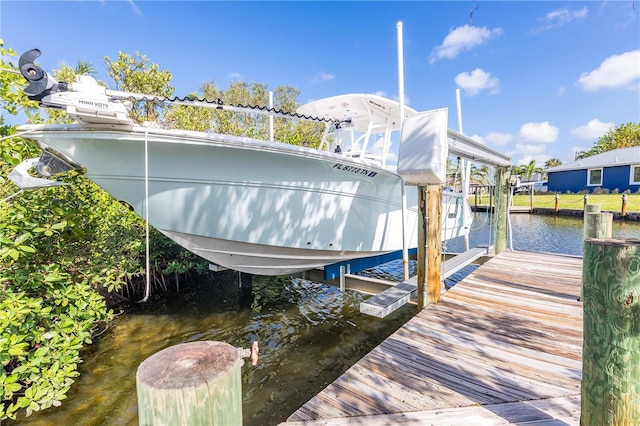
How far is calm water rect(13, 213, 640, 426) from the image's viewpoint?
343cm

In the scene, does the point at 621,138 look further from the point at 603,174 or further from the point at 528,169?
the point at 603,174

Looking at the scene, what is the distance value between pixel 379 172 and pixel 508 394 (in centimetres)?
328

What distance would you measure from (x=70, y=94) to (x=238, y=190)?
181 centimetres

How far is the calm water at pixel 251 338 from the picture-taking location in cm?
343

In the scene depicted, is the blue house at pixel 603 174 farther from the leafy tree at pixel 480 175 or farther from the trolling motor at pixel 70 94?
the trolling motor at pixel 70 94

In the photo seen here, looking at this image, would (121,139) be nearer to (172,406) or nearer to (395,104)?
(172,406)

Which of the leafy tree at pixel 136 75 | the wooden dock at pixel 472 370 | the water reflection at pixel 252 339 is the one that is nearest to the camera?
the wooden dock at pixel 472 370

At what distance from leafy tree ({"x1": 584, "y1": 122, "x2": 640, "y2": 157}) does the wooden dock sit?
44.0 metres

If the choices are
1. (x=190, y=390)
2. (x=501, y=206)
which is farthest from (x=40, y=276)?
(x=501, y=206)

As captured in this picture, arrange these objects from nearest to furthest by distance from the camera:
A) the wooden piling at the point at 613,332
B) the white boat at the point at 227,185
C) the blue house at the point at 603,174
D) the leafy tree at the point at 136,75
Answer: the wooden piling at the point at 613,332
the white boat at the point at 227,185
the leafy tree at the point at 136,75
the blue house at the point at 603,174

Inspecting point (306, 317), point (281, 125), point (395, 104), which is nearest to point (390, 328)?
point (306, 317)

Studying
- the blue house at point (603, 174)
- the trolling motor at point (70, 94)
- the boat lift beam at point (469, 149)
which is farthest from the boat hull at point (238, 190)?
the blue house at point (603, 174)

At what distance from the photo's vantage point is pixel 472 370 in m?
2.42

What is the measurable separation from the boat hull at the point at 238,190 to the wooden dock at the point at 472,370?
183 cm
